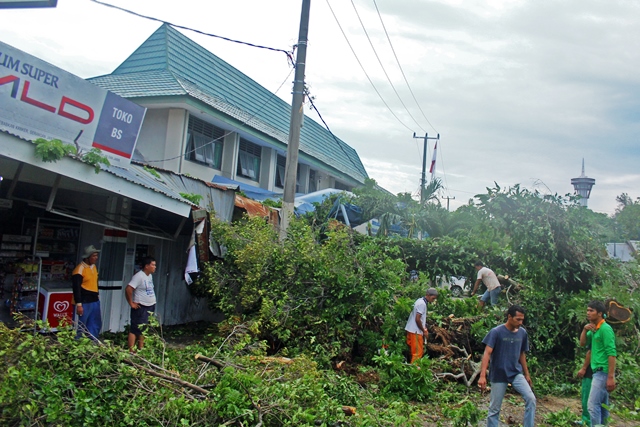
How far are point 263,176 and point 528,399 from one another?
15.9 metres

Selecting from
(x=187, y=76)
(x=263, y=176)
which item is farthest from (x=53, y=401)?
(x=263, y=176)

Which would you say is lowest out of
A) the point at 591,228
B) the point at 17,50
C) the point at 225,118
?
the point at 591,228

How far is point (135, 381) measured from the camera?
187 inches

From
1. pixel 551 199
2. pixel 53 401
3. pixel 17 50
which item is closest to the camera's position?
pixel 53 401

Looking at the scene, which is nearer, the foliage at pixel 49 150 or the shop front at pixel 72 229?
the foliage at pixel 49 150

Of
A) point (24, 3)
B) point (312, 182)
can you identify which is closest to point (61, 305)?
point (24, 3)

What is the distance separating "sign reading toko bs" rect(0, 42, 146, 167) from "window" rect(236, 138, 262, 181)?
9631 mm

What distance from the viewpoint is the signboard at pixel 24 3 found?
21.3 feet

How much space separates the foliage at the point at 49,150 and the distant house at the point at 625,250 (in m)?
10.1

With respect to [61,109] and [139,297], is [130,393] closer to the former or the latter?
[139,297]

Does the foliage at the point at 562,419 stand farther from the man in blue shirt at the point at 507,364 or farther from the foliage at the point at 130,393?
the foliage at the point at 130,393

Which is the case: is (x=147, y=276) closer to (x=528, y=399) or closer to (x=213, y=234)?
(x=213, y=234)

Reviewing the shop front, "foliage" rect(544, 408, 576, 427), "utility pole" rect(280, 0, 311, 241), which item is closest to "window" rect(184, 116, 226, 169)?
the shop front

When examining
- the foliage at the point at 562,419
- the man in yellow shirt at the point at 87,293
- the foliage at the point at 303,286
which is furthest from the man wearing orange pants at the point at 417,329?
the man in yellow shirt at the point at 87,293
